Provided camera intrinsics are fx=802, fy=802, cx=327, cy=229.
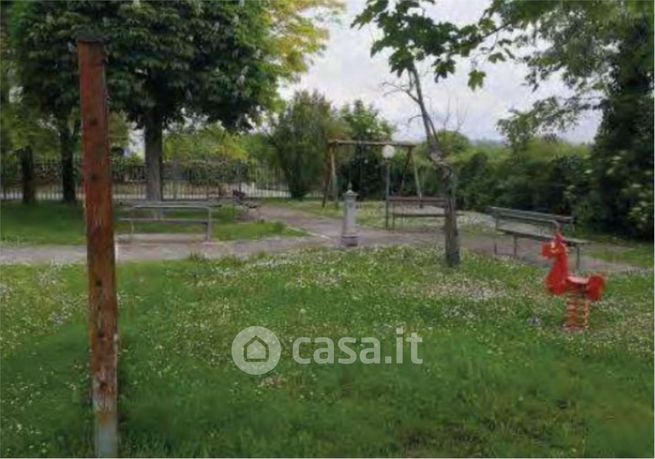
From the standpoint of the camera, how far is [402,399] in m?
6.12

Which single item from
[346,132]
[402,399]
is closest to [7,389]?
[402,399]

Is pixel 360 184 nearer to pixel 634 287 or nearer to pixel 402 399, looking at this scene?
pixel 634 287

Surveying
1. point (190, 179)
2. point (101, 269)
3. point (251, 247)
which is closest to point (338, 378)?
point (101, 269)

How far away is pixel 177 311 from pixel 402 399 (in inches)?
135

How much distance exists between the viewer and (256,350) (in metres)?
7.21

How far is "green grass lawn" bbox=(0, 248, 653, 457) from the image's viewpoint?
5.51 m

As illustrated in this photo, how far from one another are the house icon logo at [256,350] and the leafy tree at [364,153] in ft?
83.9

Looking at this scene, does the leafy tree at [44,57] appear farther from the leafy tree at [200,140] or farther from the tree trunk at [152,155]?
the leafy tree at [200,140]

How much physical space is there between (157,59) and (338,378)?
1364 centimetres

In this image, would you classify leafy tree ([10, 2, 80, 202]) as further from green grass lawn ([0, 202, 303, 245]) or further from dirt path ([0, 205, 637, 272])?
dirt path ([0, 205, 637, 272])

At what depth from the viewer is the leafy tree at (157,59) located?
60.1ft

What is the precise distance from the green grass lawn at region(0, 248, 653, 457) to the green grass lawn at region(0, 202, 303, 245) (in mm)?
6301

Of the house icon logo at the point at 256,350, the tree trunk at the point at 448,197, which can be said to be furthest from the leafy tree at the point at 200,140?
the house icon logo at the point at 256,350

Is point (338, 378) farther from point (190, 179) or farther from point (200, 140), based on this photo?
point (190, 179)
